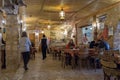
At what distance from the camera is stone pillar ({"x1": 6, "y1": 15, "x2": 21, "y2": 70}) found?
10.0 metres

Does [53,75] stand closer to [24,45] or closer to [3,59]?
[24,45]

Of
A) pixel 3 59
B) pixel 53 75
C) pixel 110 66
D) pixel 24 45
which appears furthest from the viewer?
pixel 3 59

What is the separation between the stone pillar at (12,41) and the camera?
10000 mm

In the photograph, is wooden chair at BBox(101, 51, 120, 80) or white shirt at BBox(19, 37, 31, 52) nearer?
wooden chair at BBox(101, 51, 120, 80)

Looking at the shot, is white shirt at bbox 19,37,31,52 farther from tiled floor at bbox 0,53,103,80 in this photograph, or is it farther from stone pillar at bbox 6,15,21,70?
tiled floor at bbox 0,53,103,80

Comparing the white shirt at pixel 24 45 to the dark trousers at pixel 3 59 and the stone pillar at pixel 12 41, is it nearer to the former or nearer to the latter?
the stone pillar at pixel 12 41

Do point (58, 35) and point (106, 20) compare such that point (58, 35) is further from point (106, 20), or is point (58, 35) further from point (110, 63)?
point (110, 63)

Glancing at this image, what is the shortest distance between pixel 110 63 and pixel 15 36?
600 cm

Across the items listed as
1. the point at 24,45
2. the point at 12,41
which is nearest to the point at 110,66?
the point at 24,45

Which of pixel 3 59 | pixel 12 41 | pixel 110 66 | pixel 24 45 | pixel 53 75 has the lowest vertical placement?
pixel 53 75

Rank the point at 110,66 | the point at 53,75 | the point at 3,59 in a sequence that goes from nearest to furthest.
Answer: the point at 110,66, the point at 53,75, the point at 3,59

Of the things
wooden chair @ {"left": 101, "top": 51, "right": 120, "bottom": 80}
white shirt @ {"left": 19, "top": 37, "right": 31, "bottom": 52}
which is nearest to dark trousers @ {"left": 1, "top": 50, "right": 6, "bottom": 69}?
white shirt @ {"left": 19, "top": 37, "right": 31, "bottom": 52}

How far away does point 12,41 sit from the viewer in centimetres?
1005

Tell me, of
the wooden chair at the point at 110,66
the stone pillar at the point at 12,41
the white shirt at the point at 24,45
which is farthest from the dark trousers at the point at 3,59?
the wooden chair at the point at 110,66
